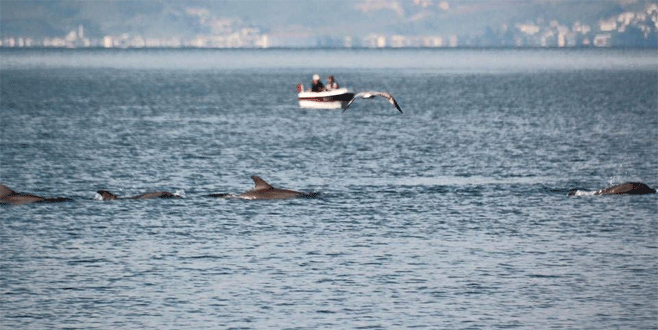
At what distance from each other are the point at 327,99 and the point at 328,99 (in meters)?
0.08

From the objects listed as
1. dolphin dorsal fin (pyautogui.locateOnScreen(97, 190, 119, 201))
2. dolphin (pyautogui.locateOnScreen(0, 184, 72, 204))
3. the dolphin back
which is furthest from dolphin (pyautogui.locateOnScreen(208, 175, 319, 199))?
the dolphin back

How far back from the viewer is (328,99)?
341 feet

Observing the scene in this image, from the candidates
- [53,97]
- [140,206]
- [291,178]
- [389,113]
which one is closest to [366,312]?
[140,206]

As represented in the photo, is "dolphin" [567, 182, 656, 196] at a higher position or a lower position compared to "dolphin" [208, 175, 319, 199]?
lower

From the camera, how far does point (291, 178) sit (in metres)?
54.8

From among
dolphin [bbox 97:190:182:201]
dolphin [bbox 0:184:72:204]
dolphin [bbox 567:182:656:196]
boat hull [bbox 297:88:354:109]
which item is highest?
dolphin [bbox 0:184:72:204]

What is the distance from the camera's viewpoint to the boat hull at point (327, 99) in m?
103

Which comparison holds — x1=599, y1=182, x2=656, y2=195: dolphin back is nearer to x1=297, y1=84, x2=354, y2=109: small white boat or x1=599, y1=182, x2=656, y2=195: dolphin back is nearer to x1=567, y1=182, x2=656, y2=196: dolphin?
x1=567, y1=182, x2=656, y2=196: dolphin

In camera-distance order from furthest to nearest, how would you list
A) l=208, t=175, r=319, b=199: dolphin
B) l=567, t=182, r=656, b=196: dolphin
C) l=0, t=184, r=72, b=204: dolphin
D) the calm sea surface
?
l=567, t=182, r=656, b=196: dolphin → l=208, t=175, r=319, b=199: dolphin → l=0, t=184, r=72, b=204: dolphin → the calm sea surface

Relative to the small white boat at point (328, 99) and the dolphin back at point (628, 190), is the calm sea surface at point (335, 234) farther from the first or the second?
the small white boat at point (328, 99)

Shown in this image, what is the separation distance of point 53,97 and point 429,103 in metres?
42.0

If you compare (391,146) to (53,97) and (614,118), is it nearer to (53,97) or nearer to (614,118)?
(614,118)

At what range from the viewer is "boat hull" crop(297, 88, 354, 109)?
103312 mm

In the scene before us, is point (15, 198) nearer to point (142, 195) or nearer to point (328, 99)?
point (142, 195)
